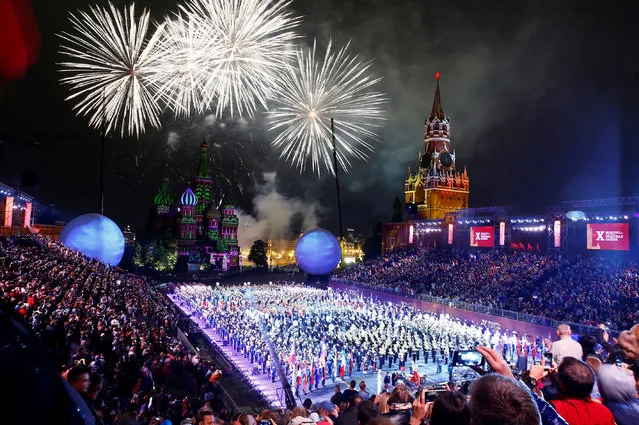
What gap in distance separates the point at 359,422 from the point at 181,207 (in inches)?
3185

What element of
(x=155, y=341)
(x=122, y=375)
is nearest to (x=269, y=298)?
(x=155, y=341)

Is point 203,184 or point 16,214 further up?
point 203,184

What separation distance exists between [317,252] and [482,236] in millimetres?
31013

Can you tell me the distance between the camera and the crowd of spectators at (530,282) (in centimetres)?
2559

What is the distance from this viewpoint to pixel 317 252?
22.1 m

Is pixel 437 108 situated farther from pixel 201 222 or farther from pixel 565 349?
pixel 565 349

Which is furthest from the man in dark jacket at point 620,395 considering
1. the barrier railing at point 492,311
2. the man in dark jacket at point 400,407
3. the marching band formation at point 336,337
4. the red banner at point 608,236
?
the red banner at point 608,236

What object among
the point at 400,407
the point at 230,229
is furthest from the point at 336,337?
the point at 230,229

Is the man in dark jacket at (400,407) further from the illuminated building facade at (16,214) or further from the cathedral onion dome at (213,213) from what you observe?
the cathedral onion dome at (213,213)

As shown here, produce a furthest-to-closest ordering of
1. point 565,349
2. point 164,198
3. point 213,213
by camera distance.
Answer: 1. point 164,198
2. point 213,213
3. point 565,349

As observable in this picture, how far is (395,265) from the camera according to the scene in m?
52.2

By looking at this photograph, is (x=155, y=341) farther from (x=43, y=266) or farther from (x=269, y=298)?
(x=269, y=298)

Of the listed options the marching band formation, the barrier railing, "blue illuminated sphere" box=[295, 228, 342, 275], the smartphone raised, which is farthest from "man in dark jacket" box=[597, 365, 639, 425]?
the barrier railing

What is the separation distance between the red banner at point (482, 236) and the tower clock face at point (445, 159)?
4482 cm
